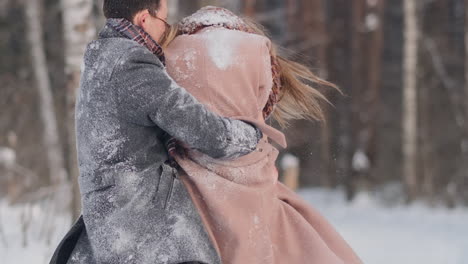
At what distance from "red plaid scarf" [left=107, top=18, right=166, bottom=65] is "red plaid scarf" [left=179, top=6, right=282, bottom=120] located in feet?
0.72

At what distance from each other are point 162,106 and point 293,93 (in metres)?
0.72

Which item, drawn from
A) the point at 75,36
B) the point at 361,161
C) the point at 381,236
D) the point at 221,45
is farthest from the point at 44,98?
the point at 221,45

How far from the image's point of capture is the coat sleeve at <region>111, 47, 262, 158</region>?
253cm

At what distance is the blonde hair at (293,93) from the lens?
303cm

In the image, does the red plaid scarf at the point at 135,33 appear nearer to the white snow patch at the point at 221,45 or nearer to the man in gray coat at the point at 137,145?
the man in gray coat at the point at 137,145

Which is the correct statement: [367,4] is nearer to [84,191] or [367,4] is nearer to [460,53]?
[460,53]

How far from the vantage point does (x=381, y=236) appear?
309 inches

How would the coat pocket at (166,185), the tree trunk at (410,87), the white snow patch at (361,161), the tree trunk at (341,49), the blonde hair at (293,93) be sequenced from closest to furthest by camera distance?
the coat pocket at (166,185) → the blonde hair at (293,93) → the white snow patch at (361,161) → the tree trunk at (410,87) → the tree trunk at (341,49)

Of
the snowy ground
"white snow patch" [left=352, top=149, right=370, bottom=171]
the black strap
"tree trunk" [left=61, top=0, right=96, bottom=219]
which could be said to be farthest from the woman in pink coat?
"white snow patch" [left=352, top=149, right=370, bottom=171]

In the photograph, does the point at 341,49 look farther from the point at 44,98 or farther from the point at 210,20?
the point at 210,20

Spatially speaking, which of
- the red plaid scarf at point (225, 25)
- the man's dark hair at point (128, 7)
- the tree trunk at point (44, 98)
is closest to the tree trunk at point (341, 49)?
the tree trunk at point (44, 98)

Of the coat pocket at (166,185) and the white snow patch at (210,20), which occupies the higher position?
the white snow patch at (210,20)

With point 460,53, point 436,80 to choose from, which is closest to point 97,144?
point 436,80

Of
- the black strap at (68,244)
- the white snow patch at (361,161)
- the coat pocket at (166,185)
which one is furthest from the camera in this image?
the white snow patch at (361,161)
